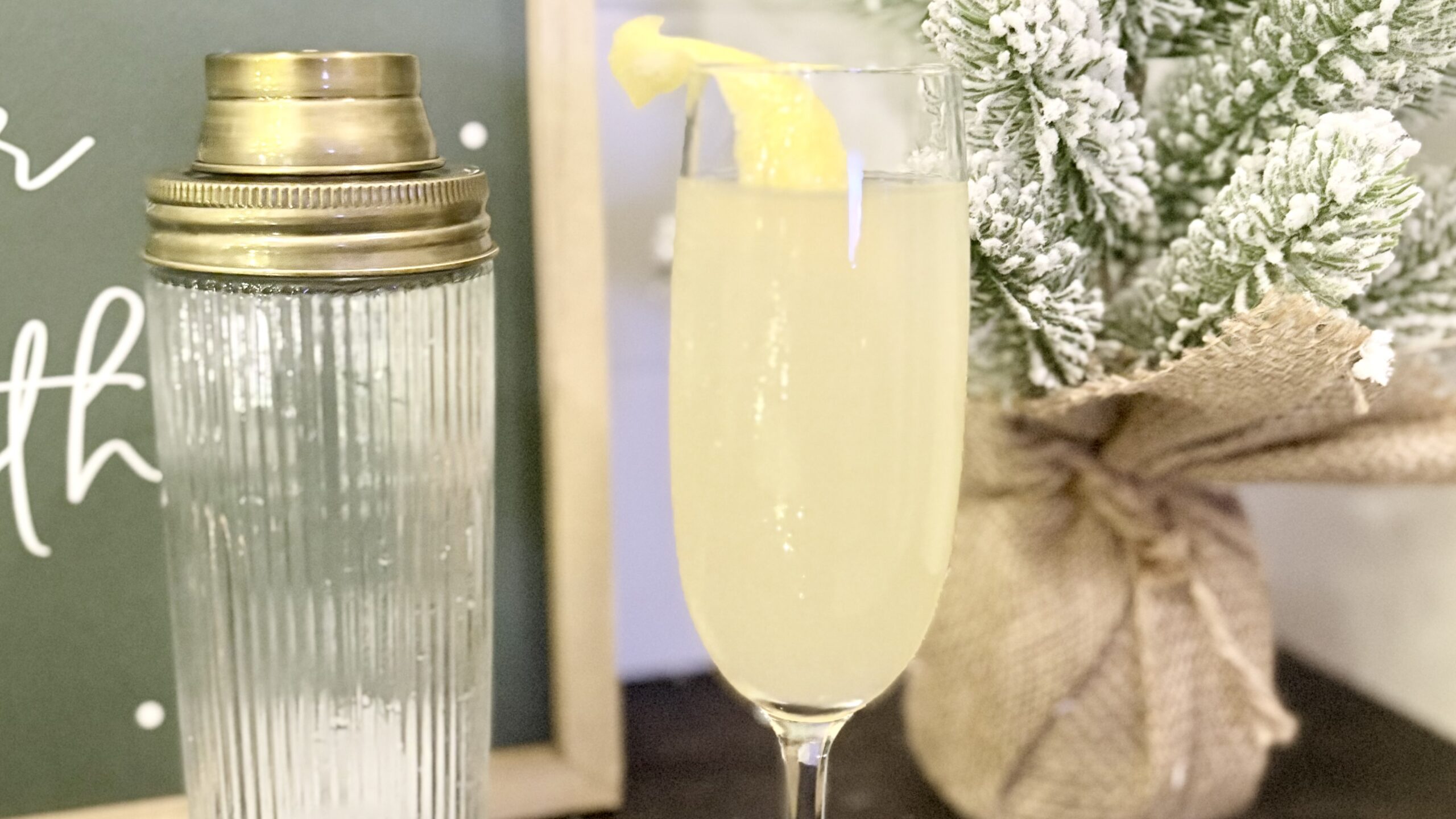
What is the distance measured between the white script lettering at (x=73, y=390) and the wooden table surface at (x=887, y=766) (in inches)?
12.0

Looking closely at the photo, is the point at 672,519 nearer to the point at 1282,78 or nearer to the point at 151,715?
the point at 151,715

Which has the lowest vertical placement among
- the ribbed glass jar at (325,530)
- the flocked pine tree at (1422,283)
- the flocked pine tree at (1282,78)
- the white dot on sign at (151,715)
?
the white dot on sign at (151,715)

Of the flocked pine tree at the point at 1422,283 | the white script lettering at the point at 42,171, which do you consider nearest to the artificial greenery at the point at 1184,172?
the flocked pine tree at the point at 1422,283

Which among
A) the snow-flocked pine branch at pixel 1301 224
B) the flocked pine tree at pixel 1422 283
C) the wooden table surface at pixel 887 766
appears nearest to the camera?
the snow-flocked pine branch at pixel 1301 224

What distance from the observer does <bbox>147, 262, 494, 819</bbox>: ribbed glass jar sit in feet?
1.49

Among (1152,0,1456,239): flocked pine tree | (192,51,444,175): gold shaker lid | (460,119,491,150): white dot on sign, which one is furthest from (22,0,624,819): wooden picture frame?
(1152,0,1456,239): flocked pine tree

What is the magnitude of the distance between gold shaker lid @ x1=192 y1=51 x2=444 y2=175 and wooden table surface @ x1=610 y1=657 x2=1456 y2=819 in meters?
0.36

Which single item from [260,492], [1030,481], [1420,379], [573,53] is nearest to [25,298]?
[260,492]

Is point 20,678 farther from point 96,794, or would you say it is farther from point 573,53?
point 573,53

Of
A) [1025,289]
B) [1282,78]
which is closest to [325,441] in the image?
[1025,289]

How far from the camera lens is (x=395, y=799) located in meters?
0.50

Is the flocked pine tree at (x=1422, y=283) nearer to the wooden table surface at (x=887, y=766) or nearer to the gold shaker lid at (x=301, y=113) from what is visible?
the wooden table surface at (x=887, y=766)

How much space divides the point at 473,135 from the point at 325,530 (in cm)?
20

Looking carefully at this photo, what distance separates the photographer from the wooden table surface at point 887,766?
62cm
